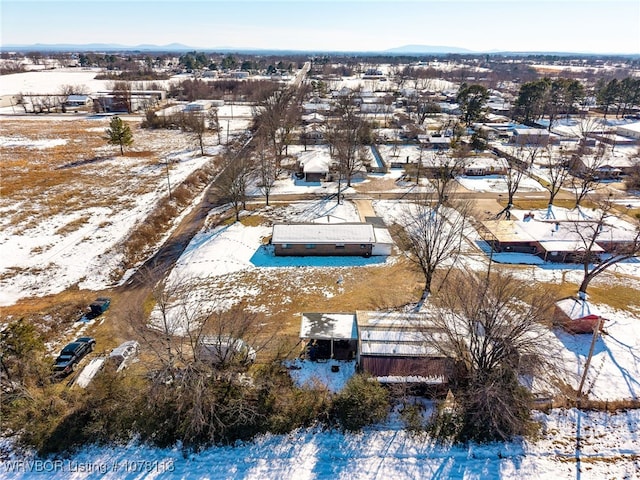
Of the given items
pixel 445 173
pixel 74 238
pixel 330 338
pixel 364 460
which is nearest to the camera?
pixel 364 460

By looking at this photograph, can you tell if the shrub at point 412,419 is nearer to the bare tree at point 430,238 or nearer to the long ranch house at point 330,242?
the bare tree at point 430,238

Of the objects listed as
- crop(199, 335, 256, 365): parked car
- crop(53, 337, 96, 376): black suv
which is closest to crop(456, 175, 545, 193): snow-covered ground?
crop(199, 335, 256, 365): parked car

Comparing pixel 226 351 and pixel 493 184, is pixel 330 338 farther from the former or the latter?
pixel 493 184

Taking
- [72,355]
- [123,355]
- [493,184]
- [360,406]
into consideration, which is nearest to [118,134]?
[72,355]

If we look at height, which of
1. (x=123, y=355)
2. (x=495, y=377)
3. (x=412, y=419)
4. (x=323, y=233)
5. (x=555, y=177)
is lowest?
(x=412, y=419)

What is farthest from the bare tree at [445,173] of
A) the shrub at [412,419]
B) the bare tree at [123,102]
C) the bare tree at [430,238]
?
the bare tree at [123,102]

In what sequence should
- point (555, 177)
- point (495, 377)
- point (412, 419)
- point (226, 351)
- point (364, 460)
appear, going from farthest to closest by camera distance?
point (555, 177), point (226, 351), point (412, 419), point (495, 377), point (364, 460)
